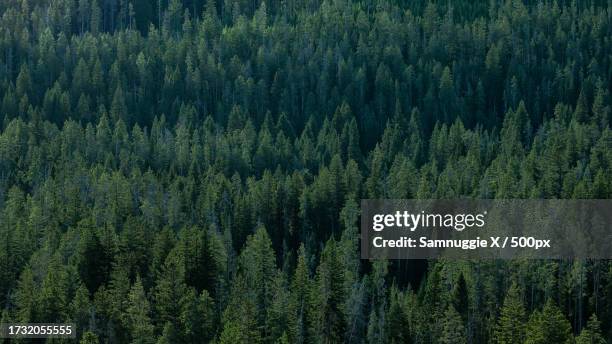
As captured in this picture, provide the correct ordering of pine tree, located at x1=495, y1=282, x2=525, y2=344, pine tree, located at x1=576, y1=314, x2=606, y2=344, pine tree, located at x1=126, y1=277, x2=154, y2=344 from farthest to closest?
Answer: pine tree, located at x1=576, y1=314, x2=606, y2=344 → pine tree, located at x1=495, y1=282, x2=525, y2=344 → pine tree, located at x1=126, y1=277, x2=154, y2=344

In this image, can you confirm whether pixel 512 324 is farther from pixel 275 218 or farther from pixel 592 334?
pixel 275 218

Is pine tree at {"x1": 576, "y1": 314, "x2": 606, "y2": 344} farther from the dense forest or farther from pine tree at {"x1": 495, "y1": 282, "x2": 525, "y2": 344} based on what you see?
pine tree at {"x1": 495, "y1": 282, "x2": 525, "y2": 344}

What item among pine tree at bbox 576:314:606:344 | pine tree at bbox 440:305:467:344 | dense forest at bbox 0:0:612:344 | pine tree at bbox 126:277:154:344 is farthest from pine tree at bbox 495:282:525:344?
pine tree at bbox 126:277:154:344

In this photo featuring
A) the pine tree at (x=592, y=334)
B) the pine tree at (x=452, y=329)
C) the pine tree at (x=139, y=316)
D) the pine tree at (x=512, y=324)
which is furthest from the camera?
the pine tree at (x=452, y=329)

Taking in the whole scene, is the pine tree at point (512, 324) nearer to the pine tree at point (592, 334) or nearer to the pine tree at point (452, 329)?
the pine tree at point (452, 329)

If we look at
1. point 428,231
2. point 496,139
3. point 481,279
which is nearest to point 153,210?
point 428,231

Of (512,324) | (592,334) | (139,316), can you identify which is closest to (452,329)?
(512,324)

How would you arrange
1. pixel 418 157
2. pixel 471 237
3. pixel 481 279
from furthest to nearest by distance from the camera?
pixel 418 157 → pixel 471 237 → pixel 481 279

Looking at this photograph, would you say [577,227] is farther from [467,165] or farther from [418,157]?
[418,157]

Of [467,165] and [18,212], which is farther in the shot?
[467,165]

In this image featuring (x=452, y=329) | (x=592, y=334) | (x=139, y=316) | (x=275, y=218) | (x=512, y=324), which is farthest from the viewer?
(x=275, y=218)

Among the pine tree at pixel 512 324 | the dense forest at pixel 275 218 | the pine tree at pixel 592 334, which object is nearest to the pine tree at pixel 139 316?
the dense forest at pixel 275 218
